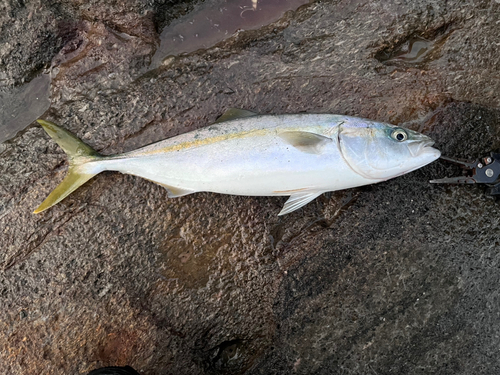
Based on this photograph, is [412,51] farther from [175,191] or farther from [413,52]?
[175,191]

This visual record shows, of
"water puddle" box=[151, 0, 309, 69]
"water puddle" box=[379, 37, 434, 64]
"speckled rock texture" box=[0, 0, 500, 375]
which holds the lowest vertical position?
"speckled rock texture" box=[0, 0, 500, 375]

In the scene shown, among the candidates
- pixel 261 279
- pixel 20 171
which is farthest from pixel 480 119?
pixel 20 171

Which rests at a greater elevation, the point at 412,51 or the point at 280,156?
the point at 412,51

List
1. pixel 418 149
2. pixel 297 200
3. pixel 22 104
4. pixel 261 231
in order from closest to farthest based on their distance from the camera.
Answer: pixel 418 149 < pixel 297 200 < pixel 261 231 < pixel 22 104

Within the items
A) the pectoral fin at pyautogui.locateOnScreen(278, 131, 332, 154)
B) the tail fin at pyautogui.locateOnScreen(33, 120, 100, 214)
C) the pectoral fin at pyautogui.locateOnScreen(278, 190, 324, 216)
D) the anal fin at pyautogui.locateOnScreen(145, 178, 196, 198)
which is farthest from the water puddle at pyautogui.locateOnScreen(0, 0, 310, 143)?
the pectoral fin at pyautogui.locateOnScreen(278, 190, 324, 216)

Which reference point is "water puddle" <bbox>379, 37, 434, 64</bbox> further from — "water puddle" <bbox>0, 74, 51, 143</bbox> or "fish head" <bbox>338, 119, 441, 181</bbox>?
"water puddle" <bbox>0, 74, 51, 143</bbox>

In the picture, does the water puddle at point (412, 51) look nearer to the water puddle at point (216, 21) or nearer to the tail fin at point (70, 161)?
the water puddle at point (216, 21)

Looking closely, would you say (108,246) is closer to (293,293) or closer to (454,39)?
(293,293)

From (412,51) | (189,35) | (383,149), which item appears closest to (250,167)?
(383,149)
